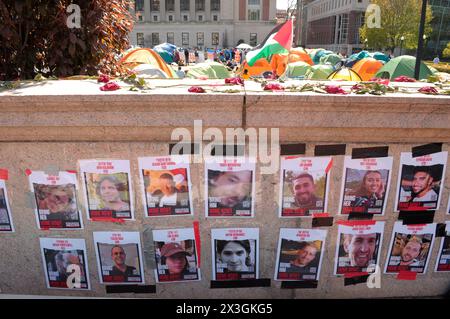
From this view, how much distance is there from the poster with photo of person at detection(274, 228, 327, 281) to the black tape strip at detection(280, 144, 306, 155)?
0.46 m

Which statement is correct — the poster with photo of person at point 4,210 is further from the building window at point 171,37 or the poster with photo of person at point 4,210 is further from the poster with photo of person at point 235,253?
the building window at point 171,37

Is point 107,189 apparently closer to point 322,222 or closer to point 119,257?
point 119,257

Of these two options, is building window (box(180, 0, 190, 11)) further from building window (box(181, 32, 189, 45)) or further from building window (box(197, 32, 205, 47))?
building window (box(197, 32, 205, 47))

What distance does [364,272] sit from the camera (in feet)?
7.20

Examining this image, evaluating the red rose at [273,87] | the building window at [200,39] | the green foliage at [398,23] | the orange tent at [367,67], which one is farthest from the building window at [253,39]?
the red rose at [273,87]

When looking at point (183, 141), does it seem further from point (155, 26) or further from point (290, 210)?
point (155, 26)

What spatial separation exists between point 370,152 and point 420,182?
Answer: 35 centimetres

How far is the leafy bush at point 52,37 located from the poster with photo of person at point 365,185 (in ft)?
7.07

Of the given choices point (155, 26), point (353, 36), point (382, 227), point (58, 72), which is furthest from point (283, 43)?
point (155, 26)

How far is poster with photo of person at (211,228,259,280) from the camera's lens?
209 cm

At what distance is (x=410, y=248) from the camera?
7.07 feet

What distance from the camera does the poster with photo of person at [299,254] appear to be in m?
2.09

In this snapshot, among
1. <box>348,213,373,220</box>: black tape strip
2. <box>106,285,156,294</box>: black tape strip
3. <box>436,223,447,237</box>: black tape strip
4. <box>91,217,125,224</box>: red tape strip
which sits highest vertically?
<box>348,213,373,220</box>: black tape strip

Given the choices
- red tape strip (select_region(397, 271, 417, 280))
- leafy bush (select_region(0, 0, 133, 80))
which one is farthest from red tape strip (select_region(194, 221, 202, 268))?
leafy bush (select_region(0, 0, 133, 80))
